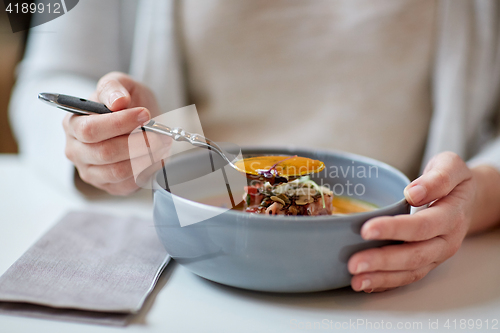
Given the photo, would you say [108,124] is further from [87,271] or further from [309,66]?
[309,66]

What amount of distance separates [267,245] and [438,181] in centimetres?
28

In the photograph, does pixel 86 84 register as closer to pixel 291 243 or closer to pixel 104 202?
pixel 104 202

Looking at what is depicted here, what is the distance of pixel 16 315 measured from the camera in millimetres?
442

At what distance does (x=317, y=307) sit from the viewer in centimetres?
48

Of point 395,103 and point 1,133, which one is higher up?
point 395,103

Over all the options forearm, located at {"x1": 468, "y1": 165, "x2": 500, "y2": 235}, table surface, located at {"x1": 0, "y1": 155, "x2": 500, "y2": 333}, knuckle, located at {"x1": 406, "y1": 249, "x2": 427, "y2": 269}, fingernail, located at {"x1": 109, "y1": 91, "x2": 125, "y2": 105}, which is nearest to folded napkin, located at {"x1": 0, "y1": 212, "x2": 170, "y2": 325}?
table surface, located at {"x1": 0, "y1": 155, "x2": 500, "y2": 333}

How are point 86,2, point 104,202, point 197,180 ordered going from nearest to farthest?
point 197,180 < point 104,202 < point 86,2

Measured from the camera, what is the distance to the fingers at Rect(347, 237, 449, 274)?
17.5 inches

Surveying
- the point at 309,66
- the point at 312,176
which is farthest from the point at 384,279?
the point at 309,66

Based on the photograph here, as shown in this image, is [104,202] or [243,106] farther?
[243,106]

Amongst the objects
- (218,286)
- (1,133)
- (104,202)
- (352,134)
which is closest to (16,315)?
(218,286)

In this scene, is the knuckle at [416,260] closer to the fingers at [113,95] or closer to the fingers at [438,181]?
the fingers at [438,181]

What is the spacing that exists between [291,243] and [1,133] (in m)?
1.85

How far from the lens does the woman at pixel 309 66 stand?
101 centimetres
